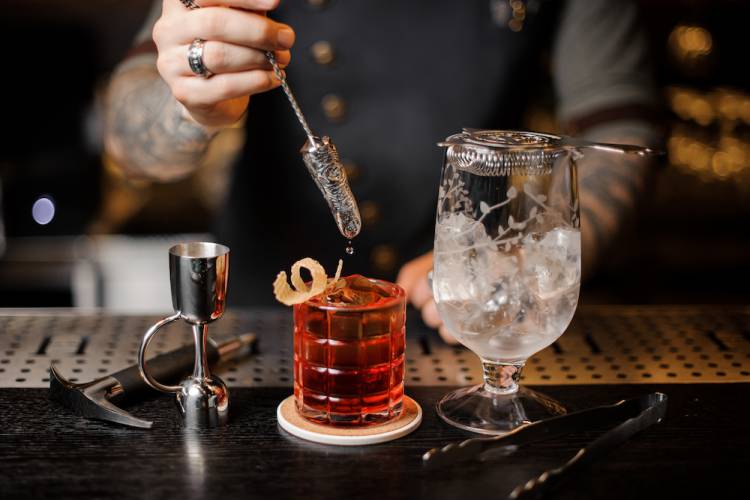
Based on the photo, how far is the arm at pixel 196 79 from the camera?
1181 mm

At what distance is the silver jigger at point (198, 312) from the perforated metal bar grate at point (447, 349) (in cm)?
15

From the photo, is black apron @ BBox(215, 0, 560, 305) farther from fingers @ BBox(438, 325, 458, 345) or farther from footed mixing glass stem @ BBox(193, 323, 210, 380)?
footed mixing glass stem @ BBox(193, 323, 210, 380)

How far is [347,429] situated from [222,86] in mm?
543

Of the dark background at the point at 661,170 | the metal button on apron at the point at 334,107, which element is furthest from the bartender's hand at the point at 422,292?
the dark background at the point at 661,170

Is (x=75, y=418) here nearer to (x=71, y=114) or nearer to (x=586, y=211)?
(x=586, y=211)

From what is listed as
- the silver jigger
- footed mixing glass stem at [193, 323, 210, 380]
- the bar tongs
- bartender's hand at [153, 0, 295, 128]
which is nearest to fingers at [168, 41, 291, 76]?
bartender's hand at [153, 0, 295, 128]

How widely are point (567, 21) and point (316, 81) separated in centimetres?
64

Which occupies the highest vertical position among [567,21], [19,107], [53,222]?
[567,21]

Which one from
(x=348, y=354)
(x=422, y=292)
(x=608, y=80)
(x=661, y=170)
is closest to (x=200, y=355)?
(x=348, y=354)

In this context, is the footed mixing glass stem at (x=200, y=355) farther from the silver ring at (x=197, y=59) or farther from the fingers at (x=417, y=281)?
the fingers at (x=417, y=281)

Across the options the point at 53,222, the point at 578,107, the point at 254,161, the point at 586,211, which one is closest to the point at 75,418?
the point at 254,161

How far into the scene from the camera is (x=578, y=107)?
2102 millimetres

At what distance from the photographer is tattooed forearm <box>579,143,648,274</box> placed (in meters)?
1.89

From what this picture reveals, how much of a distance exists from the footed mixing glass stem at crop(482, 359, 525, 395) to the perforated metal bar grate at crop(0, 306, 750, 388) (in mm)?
112
